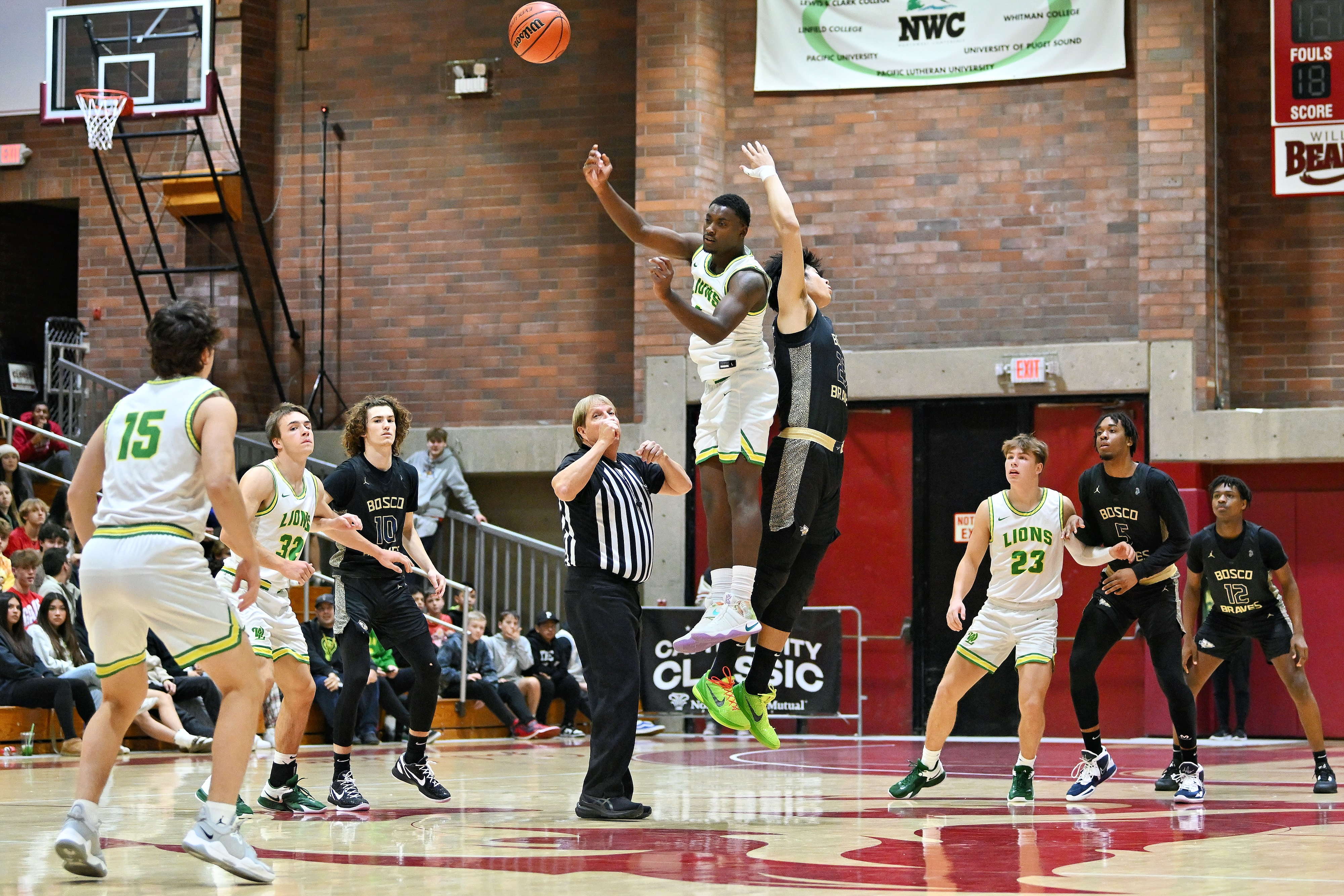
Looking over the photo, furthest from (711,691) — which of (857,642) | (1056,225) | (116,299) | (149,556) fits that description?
(116,299)

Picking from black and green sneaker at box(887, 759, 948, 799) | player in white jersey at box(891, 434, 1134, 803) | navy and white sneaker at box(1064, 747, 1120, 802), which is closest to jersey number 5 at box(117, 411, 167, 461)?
player in white jersey at box(891, 434, 1134, 803)

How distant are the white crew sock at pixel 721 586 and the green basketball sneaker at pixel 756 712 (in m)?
0.46

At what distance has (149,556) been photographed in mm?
5590

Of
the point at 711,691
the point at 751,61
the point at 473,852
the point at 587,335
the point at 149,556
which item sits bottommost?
the point at 473,852

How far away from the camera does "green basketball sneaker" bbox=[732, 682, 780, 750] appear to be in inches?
299

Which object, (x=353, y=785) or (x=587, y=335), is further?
(x=587, y=335)

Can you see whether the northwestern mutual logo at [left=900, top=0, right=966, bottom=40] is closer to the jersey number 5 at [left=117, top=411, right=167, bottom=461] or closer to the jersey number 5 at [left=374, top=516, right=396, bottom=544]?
the jersey number 5 at [left=374, top=516, right=396, bottom=544]

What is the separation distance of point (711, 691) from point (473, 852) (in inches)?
64.2

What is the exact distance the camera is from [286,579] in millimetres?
8070

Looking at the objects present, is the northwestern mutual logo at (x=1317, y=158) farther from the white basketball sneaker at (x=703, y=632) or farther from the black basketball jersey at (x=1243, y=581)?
the white basketball sneaker at (x=703, y=632)

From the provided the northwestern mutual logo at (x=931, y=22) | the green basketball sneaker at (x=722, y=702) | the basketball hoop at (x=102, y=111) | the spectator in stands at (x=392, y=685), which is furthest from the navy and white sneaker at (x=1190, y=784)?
the basketball hoop at (x=102, y=111)

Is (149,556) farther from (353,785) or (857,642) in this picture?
(857,642)

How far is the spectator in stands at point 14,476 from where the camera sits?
15.1 meters

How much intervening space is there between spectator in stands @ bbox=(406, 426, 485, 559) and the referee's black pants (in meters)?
9.54
